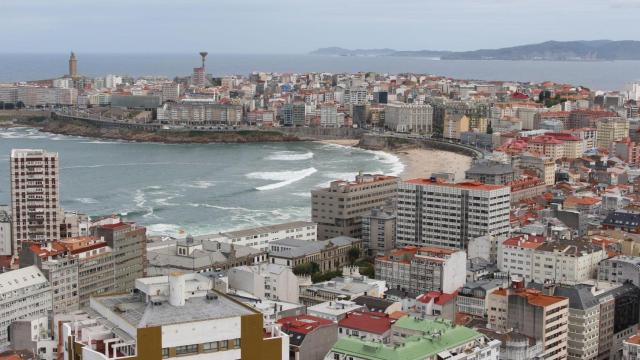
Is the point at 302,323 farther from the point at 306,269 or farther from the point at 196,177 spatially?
the point at 196,177

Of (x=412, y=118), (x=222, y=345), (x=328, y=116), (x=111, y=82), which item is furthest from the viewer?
(x=111, y=82)

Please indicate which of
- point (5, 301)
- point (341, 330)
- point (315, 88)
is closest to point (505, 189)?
point (341, 330)

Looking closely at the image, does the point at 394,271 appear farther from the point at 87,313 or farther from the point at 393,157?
the point at 393,157

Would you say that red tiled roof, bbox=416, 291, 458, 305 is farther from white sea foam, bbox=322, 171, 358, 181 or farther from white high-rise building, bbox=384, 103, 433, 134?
white high-rise building, bbox=384, 103, 433, 134

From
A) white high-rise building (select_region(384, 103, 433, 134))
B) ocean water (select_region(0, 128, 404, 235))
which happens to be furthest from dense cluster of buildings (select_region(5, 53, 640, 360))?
white high-rise building (select_region(384, 103, 433, 134))

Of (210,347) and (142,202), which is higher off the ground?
(210,347)

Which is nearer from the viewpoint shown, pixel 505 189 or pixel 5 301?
pixel 5 301

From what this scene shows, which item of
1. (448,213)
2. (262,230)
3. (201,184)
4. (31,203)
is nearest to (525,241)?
(448,213)
